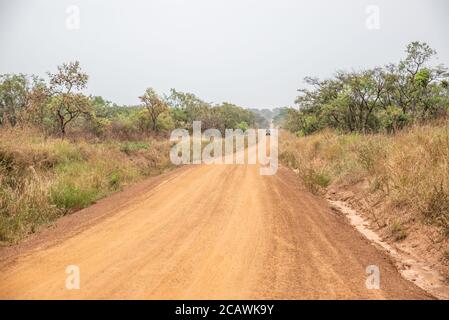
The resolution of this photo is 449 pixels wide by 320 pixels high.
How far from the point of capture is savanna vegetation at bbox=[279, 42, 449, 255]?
746 centimetres

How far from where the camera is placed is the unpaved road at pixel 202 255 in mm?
4590

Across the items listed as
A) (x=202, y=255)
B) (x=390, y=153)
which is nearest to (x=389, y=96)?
(x=390, y=153)

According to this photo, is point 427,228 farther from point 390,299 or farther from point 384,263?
point 390,299

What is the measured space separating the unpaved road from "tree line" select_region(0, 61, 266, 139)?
7973 mm

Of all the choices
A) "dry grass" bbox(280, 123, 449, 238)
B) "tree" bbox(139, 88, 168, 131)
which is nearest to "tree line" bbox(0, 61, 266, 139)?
"tree" bbox(139, 88, 168, 131)

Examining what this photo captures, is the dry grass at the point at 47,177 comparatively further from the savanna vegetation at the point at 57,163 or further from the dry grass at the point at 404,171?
the dry grass at the point at 404,171

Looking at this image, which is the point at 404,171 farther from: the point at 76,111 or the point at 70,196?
the point at 76,111

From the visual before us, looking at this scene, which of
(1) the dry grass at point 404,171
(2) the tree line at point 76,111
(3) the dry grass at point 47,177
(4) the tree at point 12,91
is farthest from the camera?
(4) the tree at point 12,91

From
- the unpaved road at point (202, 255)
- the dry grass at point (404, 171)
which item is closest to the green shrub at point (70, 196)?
the unpaved road at point (202, 255)

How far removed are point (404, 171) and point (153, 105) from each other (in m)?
30.7

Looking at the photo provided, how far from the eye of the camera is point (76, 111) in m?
22.5

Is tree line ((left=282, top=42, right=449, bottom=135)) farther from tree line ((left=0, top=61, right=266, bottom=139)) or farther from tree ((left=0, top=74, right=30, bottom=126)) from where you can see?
tree ((left=0, top=74, right=30, bottom=126))

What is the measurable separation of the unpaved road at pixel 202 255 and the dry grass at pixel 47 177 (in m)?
0.58

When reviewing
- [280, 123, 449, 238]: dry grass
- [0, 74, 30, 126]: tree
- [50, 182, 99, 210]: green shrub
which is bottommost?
[50, 182, 99, 210]: green shrub
